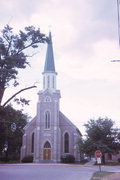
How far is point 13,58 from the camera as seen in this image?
19609 millimetres

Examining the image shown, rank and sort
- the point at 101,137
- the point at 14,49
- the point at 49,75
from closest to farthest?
the point at 14,49, the point at 101,137, the point at 49,75

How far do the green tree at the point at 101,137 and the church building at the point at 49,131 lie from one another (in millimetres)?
6314

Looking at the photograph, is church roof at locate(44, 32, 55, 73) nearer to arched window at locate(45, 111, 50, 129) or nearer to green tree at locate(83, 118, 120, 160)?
arched window at locate(45, 111, 50, 129)

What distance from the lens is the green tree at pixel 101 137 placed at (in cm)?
4325

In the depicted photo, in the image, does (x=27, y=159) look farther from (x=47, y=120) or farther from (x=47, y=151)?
(x=47, y=120)

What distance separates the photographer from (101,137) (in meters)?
44.7

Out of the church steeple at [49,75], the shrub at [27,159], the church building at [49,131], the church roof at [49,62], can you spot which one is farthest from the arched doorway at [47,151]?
the church roof at [49,62]

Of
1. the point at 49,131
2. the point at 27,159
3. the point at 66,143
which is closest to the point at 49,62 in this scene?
the point at 49,131

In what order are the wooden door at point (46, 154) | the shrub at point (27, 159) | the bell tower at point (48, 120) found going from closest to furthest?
the shrub at point (27, 159) → the wooden door at point (46, 154) → the bell tower at point (48, 120)

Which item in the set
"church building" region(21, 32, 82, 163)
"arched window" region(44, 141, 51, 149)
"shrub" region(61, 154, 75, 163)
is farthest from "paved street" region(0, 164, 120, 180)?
"arched window" region(44, 141, 51, 149)

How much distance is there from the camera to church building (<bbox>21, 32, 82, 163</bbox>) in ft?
163

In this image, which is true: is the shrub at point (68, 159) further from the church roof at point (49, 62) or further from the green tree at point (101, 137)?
the church roof at point (49, 62)

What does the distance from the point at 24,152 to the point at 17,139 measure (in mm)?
8822

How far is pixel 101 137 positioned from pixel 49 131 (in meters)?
10.7
